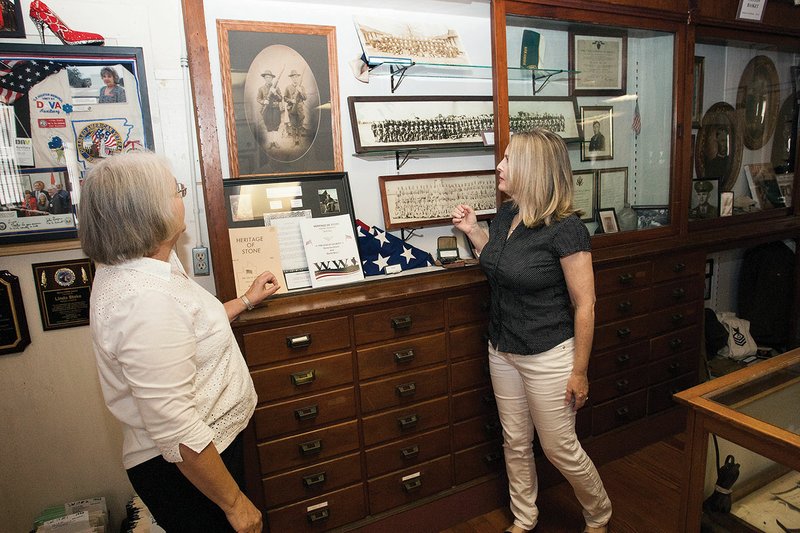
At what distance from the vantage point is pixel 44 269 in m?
2.04

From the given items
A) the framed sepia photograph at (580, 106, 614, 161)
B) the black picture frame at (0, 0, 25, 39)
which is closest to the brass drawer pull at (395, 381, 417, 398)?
the framed sepia photograph at (580, 106, 614, 161)

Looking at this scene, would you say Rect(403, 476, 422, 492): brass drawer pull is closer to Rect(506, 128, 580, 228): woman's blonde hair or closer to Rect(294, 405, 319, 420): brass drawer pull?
Rect(294, 405, 319, 420): brass drawer pull

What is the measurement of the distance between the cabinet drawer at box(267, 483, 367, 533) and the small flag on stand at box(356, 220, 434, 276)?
986mm

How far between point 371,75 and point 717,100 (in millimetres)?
2629

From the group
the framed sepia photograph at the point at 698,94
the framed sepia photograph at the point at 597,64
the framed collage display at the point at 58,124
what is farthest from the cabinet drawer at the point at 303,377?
the framed sepia photograph at the point at 698,94

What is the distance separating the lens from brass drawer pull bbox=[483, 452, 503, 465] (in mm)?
2322

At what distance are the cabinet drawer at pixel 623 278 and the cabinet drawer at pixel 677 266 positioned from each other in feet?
0.22

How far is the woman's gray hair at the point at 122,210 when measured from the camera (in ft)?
3.68

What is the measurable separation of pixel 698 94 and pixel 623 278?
1700 mm

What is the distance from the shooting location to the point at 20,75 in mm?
1923

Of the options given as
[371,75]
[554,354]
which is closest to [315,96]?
[371,75]

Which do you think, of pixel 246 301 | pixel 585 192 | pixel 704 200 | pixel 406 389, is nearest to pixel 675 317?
pixel 585 192

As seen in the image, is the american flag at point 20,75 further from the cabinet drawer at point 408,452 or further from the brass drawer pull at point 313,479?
the cabinet drawer at point 408,452

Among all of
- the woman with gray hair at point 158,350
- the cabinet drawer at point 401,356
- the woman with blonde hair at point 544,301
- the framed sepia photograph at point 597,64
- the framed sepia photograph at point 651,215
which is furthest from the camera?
the framed sepia photograph at point 651,215
